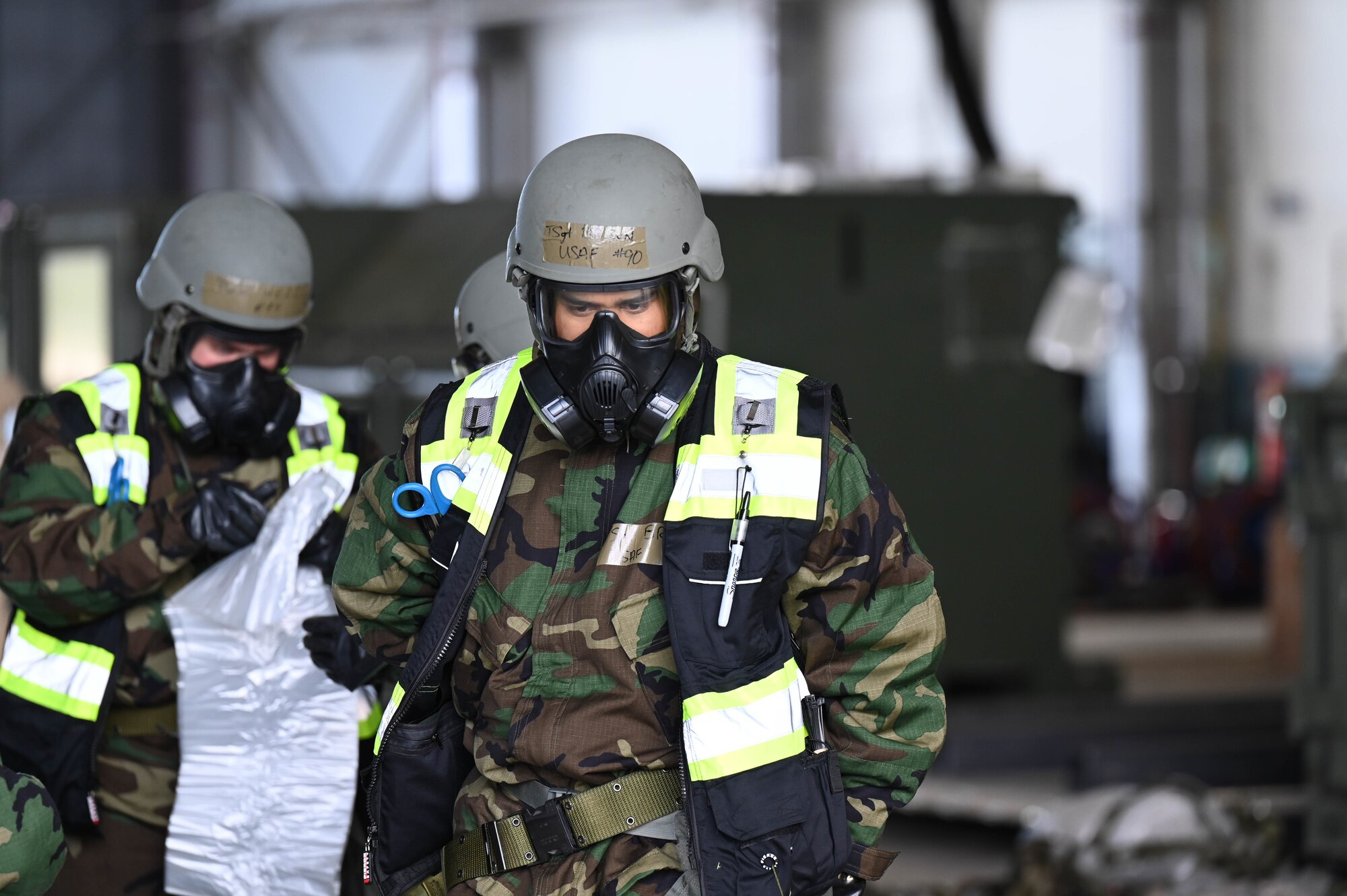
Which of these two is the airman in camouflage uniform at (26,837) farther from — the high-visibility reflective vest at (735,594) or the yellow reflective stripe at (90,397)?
the yellow reflective stripe at (90,397)

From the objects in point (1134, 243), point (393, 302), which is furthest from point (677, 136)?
point (393, 302)

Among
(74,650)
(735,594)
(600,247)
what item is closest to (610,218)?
(600,247)

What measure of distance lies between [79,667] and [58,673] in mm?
35

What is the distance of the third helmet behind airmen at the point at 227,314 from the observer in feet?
9.62

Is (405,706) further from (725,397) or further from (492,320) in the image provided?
(492,320)

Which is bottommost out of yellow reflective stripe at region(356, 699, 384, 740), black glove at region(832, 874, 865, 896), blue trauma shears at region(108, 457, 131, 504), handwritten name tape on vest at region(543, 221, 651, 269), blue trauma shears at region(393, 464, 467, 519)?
black glove at region(832, 874, 865, 896)

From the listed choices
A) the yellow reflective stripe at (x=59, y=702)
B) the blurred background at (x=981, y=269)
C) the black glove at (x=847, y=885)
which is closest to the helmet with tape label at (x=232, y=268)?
the yellow reflective stripe at (x=59, y=702)

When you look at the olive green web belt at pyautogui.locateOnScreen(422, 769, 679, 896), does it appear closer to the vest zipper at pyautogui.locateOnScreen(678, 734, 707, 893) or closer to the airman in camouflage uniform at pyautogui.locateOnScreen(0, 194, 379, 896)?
the vest zipper at pyautogui.locateOnScreen(678, 734, 707, 893)

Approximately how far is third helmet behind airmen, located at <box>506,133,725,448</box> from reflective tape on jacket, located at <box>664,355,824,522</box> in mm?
64

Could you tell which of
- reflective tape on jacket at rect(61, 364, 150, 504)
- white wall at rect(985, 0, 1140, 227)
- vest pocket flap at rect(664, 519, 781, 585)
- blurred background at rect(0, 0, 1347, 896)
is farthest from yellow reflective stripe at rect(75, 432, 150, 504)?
white wall at rect(985, 0, 1140, 227)

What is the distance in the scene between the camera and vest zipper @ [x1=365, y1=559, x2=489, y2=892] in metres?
2.21

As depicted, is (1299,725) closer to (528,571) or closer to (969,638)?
(969,638)

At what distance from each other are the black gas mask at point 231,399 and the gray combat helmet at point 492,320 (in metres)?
0.40

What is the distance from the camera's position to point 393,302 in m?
6.39
